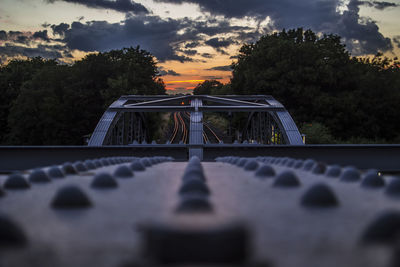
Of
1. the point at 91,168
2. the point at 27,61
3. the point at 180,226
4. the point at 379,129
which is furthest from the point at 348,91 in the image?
the point at 27,61

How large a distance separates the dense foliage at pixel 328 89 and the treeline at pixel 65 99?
16.8 meters

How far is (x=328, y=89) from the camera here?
4197 centimetres

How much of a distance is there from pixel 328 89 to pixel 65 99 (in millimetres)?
31451

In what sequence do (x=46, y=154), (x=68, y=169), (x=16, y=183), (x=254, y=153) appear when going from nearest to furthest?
(x=16, y=183), (x=68, y=169), (x=46, y=154), (x=254, y=153)

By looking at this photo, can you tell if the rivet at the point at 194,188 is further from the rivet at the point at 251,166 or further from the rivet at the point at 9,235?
the rivet at the point at 251,166

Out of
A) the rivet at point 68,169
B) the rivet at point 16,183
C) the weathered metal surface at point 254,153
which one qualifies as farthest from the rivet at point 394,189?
the weathered metal surface at point 254,153

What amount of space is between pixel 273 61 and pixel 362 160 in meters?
32.2

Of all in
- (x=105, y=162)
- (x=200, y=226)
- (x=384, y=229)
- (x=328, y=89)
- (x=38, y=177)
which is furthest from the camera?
(x=328, y=89)

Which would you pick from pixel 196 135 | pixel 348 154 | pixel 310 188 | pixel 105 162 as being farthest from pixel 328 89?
pixel 310 188

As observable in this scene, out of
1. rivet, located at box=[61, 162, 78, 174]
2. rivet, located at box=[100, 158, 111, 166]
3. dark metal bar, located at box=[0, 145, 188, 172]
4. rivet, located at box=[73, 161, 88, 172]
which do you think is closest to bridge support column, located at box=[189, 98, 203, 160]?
dark metal bar, located at box=[0, 145, 188, 172]

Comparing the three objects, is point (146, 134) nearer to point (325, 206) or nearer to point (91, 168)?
point (91, 168)

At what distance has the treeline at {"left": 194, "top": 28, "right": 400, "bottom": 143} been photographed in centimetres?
3884

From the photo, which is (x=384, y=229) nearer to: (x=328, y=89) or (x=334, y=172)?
(x=334, y=172)

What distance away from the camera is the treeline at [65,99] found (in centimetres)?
4225
